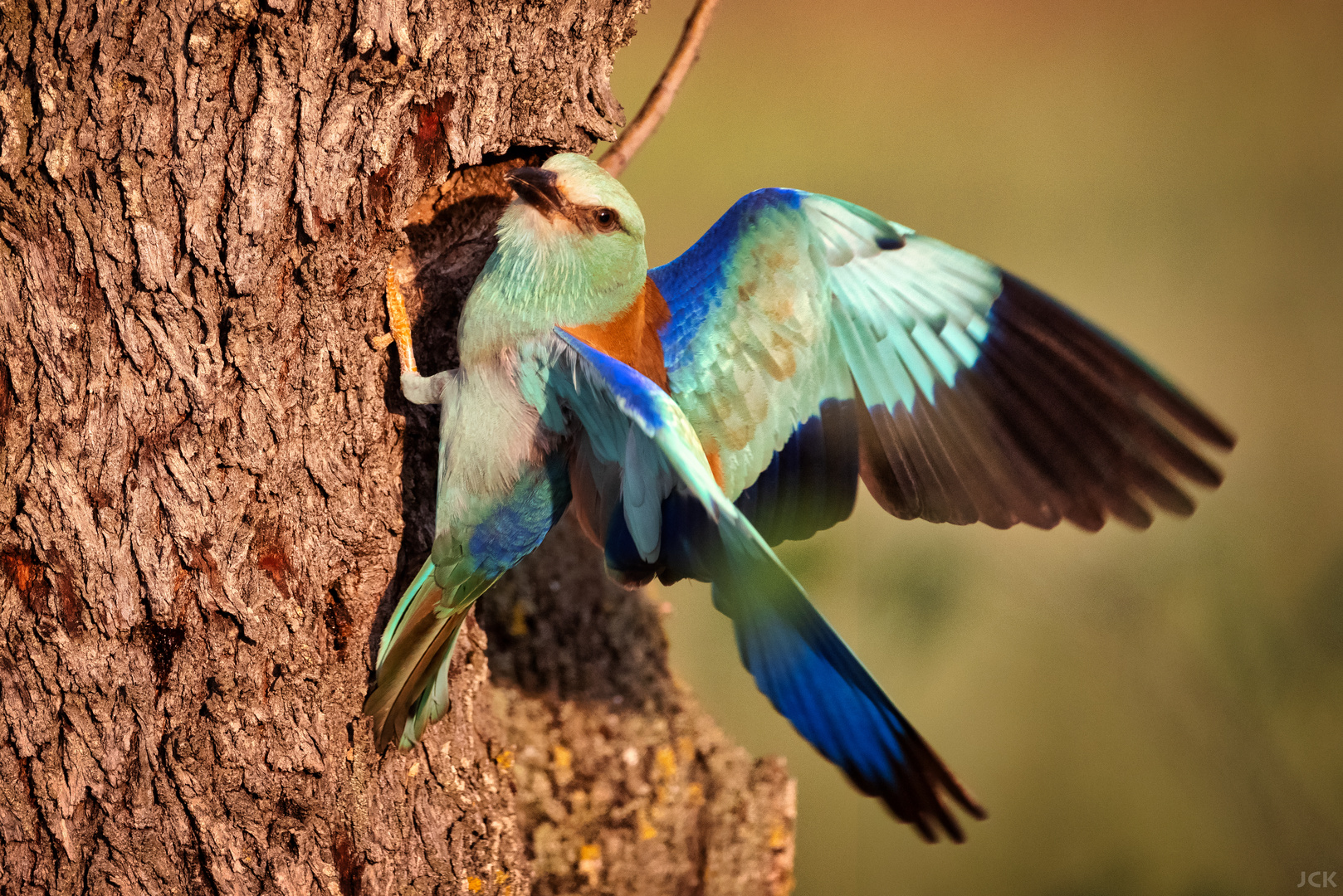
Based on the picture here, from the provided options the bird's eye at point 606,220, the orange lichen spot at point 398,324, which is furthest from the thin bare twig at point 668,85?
the orange lichen spot at point 398,324

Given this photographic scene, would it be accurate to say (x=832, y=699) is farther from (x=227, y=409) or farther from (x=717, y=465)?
(x=227, y=409)

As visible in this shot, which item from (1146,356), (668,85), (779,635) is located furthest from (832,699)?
(1146,356)

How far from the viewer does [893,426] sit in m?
1.88

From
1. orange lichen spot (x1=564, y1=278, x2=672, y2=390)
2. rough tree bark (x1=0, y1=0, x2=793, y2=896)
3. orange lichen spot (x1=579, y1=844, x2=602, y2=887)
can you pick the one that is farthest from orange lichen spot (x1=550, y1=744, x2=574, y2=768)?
orange lichen spot (x1=564, y1=278, x2=672, y2=390)

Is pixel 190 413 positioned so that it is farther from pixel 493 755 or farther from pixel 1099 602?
pixel 1099 602

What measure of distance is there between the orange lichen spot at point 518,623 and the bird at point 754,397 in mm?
581

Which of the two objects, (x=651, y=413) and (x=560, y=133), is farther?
(x=560, y=133)

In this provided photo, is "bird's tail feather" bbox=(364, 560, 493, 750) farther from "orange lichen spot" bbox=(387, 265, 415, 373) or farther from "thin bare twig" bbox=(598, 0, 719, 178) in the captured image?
"thin bare twig" bbox=(598, 0, 719, 178)

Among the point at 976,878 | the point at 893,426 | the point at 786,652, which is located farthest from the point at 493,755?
the point at 976,878

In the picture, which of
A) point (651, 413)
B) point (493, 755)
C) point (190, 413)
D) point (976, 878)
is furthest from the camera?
point (976, 878)

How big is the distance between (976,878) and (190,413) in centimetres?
385

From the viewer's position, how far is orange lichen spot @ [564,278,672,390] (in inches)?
68.3

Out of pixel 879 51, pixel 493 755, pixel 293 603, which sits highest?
pixel 879 51

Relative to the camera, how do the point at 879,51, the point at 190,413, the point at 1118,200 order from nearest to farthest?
the point at 190,413 → the point at 1118,200 → the point at 879,51
